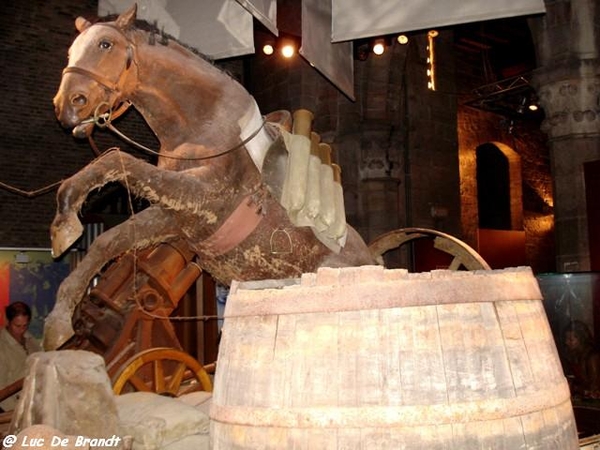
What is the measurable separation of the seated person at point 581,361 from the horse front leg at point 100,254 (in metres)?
4.67

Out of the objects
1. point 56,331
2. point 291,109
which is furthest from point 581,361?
point 291,109

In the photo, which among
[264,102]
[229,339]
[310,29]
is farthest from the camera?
[264,102]

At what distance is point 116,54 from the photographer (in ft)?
11.8

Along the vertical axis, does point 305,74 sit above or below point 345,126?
above

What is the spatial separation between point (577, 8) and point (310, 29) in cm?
341

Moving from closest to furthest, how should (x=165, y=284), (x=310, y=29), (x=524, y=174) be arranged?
(x=310, y=29), (x=165, y=284), (x=524, y=174)

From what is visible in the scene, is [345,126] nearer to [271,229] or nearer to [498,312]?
[271,229]

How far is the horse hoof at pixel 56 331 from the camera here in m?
3.42

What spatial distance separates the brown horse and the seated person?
3.82 metres

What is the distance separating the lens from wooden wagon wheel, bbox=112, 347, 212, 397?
4633 millimetres

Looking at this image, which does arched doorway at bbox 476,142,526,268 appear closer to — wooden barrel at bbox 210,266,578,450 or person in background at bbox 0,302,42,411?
person in background at bbox 0,302,42,411

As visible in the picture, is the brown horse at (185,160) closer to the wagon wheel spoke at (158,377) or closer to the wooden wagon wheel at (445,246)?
the wooden wagon wheel at (445,246)

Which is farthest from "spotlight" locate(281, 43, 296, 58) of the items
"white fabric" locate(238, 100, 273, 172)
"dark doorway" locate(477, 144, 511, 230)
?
"dark doorway" locate(477, 144, 511, 230)

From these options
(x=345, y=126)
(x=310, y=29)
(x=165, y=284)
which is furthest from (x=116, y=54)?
(x=345, y=126)
